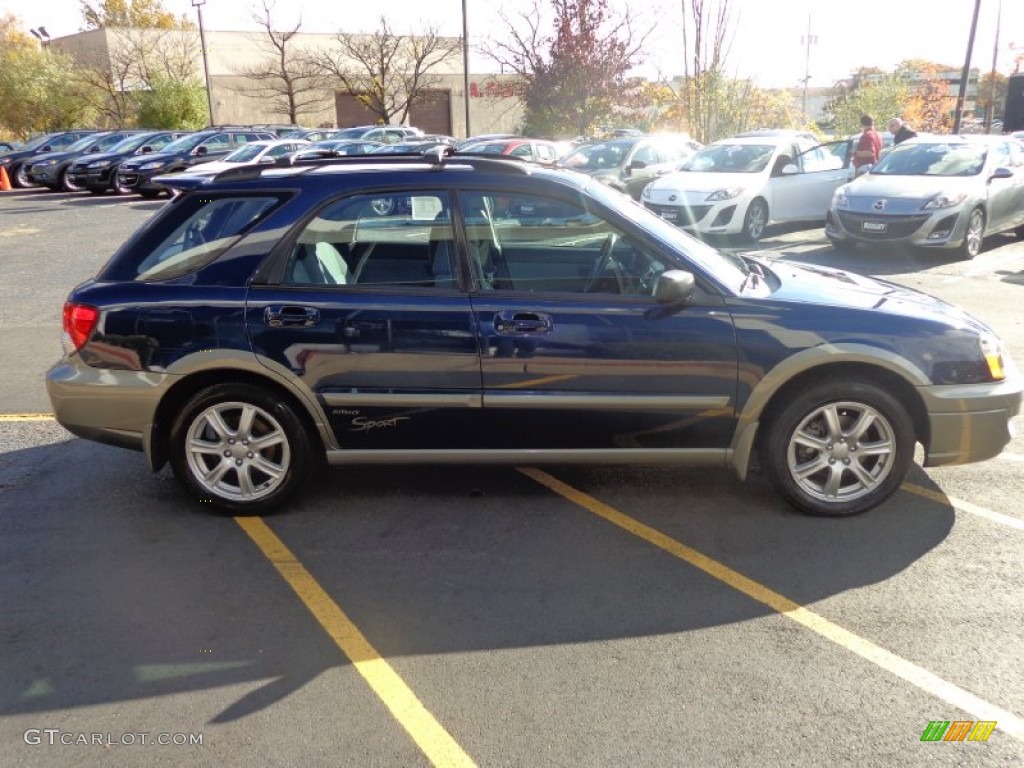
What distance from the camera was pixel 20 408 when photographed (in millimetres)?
6273

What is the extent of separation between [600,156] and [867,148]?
4559 millimetres

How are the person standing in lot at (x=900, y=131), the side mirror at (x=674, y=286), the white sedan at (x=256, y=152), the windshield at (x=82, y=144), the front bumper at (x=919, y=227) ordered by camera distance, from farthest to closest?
the windshield at (x=82, y=144), the white sedan at (x=256, y=152), the person standing in lot at (x=900, y=131), the front bumper at (x=919, y=227), the side mirror at (x=674, y=286)

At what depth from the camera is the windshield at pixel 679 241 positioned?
4.30 metres

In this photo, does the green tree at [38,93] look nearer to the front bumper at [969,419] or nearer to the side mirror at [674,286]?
the side mirror at [674,286]

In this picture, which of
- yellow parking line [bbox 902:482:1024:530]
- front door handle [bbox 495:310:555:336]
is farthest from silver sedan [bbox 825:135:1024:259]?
front door handle [bbox 495:310:555:336]

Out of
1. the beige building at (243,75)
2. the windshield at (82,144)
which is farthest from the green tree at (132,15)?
the windshield at (82,144)

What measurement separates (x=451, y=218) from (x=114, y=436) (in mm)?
1979

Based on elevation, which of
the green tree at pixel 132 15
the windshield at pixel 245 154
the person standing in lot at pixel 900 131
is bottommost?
the windshield at pixel 245 154

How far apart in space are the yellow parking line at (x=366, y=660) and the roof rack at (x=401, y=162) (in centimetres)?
183

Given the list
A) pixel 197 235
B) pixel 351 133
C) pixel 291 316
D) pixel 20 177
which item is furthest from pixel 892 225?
pixel 20 177

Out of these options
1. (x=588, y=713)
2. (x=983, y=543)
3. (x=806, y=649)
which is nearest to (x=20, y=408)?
(x=588, y=713)

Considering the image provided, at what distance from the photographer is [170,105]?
4206cm

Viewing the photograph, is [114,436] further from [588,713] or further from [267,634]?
[588,713]

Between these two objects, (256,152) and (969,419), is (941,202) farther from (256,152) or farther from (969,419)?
(256,152)
